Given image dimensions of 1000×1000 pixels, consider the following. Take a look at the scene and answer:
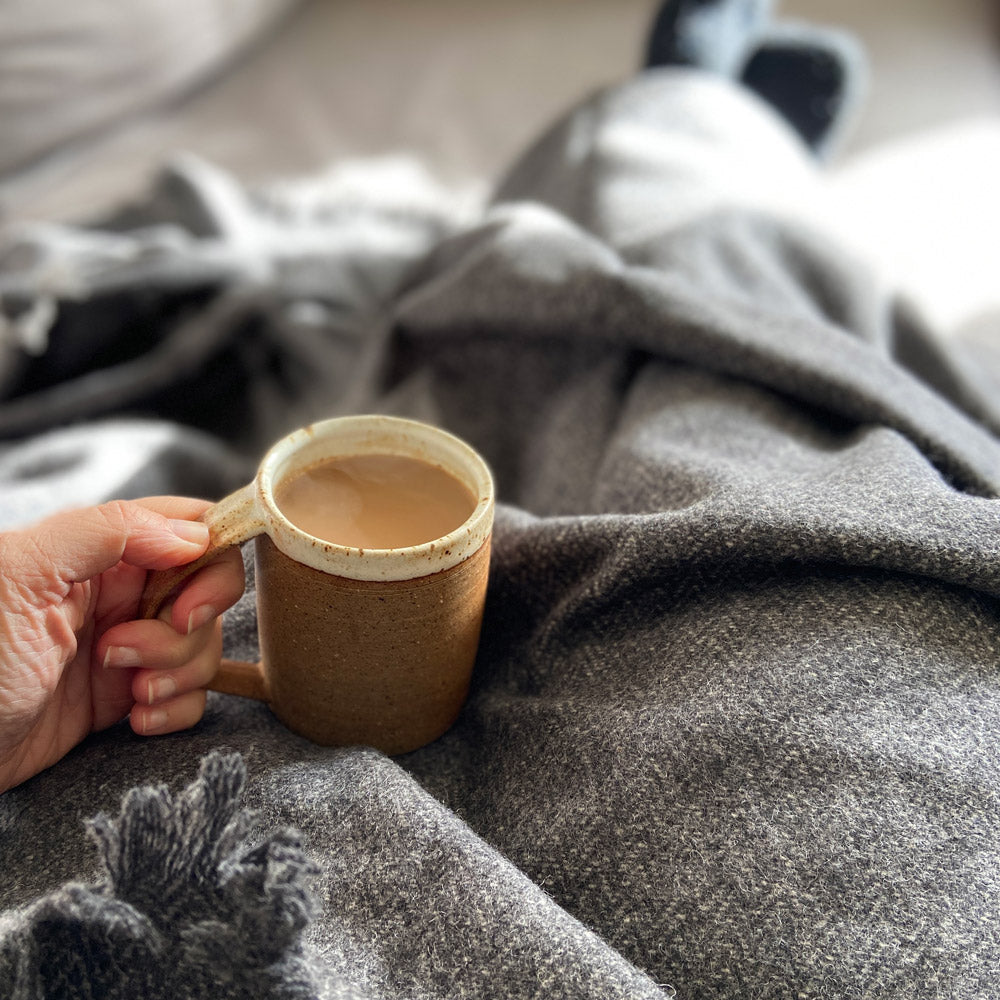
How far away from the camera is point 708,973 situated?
0.39m

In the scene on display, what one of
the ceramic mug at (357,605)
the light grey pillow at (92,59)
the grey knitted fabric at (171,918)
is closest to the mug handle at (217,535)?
the ceramic mug at (357,605)

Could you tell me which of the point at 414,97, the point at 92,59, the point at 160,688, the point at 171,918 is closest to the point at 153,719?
the point at 160,688

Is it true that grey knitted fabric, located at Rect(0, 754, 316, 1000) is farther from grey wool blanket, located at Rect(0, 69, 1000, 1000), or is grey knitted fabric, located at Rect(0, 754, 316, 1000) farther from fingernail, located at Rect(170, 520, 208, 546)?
fingernail, located at Rect(170, 520, 208, 546)

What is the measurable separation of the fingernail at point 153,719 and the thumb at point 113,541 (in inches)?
2.9

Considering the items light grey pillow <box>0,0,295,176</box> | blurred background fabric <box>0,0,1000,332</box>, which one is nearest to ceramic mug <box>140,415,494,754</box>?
Answer: blurred background fabric <box>0,0,1000,332</box>

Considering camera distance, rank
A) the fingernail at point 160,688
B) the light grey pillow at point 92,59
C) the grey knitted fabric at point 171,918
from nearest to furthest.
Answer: the grey knitted fabric at point 171,918 → the fingernail at point 160,688 → the light grey pillow at point 92,59

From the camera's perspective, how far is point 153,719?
Answer: 1.49ft

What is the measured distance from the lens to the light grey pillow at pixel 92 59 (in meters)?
1.09

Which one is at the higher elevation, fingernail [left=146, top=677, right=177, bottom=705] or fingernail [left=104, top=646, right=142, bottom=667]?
fingernail [left=104, top=646, right=142, bottom=667]

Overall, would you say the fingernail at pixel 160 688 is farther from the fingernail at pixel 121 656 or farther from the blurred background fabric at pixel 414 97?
the blurred background fabric at pixel 414 97

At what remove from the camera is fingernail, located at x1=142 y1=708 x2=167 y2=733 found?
45 centimetres

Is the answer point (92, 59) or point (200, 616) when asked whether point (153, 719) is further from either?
point (92, 59)

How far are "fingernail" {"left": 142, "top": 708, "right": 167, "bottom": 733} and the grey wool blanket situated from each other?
0.01 metres

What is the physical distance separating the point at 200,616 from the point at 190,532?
0.04 meters
